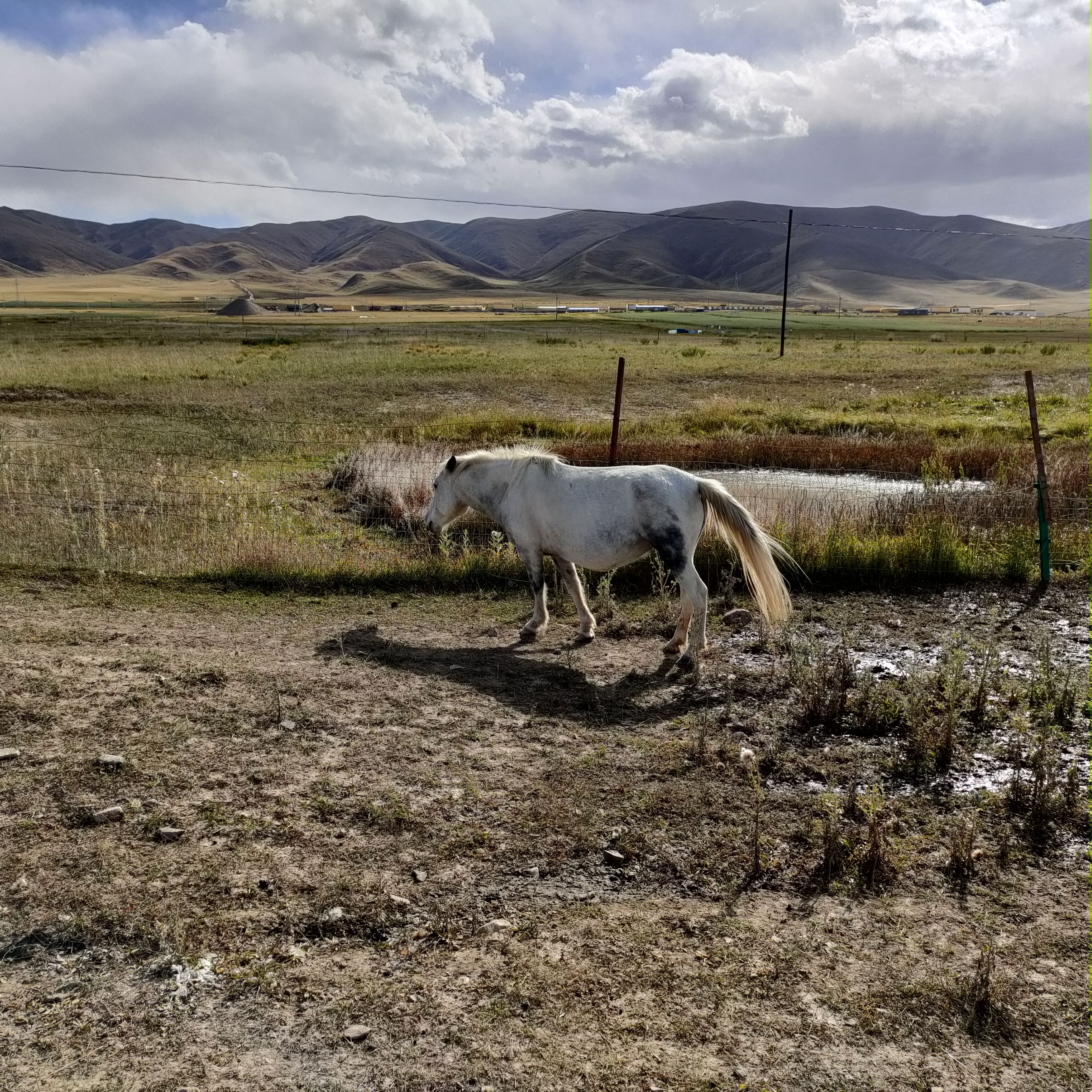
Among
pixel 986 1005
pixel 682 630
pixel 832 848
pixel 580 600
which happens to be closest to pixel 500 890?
pixel 832 848

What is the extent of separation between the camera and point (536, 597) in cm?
820

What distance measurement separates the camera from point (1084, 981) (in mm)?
3584

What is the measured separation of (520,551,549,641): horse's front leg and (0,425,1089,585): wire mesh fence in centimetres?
168

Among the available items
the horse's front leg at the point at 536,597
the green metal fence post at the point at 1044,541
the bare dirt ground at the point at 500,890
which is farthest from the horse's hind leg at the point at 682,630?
the green metal fence post at the point at 1044,541

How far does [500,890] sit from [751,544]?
4.26 metres

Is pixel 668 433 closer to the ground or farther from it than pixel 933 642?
farther from it

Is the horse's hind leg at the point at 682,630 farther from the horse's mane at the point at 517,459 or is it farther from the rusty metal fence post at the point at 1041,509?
the rusty metal fence post at the point at 1041,509

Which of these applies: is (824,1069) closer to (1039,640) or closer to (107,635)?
(1039,640)

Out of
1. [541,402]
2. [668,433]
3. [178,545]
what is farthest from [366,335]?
[178,545]

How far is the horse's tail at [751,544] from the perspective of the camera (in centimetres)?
740

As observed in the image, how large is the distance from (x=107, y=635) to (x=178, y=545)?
106 inches

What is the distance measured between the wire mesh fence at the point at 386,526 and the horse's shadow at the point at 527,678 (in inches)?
81.7

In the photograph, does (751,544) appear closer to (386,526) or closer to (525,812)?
(525,812)

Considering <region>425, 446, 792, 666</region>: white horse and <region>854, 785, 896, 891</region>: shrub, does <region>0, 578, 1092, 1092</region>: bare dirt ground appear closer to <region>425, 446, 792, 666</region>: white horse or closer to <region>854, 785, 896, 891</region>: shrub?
<region>854, 785, 896, 891</region>: shrub
